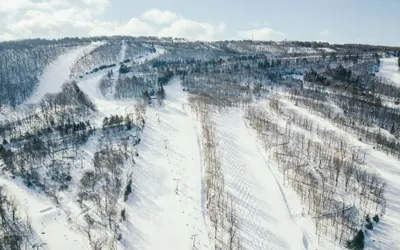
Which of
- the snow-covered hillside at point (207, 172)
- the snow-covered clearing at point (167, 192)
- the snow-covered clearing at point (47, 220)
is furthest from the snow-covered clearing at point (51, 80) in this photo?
the snow-covered clearing at point (47, 220)

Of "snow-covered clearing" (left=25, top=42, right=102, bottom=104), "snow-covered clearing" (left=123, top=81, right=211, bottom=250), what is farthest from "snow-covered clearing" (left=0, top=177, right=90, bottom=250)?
"snow-covered clearing" (left=25, top=42, right=102, bottom=104)

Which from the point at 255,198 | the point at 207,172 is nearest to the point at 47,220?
the point at 207,172

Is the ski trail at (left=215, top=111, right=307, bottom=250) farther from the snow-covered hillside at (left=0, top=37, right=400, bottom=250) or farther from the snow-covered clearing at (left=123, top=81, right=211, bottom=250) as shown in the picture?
the snow-covered clearing at (left=123, top=81, right=211, bottom=250)

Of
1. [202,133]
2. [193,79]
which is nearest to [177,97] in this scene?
[193,79]

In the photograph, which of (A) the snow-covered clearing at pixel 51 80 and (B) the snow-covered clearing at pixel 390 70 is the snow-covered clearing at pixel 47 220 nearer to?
(A) the snow-covered clearing at pixel 51 80

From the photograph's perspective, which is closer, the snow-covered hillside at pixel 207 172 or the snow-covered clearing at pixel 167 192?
the snow-covered clearing at pixel 167 192

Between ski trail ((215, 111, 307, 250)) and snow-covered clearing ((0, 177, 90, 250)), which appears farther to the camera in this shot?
ski trail ((215, 111, 307, 250))

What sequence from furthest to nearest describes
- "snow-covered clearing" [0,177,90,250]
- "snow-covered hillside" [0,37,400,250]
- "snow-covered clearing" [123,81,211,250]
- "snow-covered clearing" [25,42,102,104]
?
1. "snow-covered clearing" [25,42,102,104]
2. "snow-covered hillside" [0,37,400,250]
3. "snow-covered clearing" [123,81,211,250]
4. "snow-covered clearing" [0,177,90,250]
